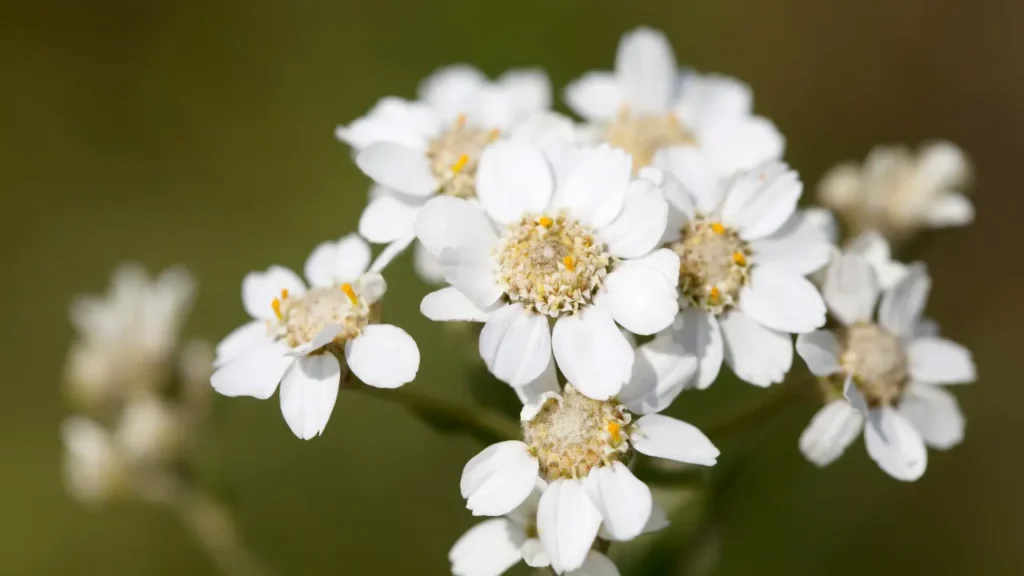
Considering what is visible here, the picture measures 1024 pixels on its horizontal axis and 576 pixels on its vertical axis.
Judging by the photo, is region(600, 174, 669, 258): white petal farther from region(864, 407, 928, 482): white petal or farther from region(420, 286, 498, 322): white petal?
region(864, 407, 928, 482): white petal

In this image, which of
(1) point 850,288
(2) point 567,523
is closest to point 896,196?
(1) point 850,288

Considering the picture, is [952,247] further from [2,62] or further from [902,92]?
[2,62]

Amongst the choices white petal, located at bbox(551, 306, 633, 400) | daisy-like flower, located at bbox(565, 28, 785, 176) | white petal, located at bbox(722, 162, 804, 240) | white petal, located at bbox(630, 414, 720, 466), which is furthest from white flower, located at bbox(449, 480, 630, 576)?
daisy-like flower, located at bbox(565, 28, 785, 176)

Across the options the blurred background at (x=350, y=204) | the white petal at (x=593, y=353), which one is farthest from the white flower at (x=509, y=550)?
the blurred background at (x=350, y=204)

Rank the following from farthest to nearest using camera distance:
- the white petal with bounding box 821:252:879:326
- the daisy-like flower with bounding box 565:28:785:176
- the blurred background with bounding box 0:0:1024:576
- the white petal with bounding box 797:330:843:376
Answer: the blurred background with bounding box 0:0:1024:576 → the daisy-like flower with bounding box 565:28:785:176 → the white petal with bounding box 821:252:879:326 → the white petal with bounding box 797:330:843:376

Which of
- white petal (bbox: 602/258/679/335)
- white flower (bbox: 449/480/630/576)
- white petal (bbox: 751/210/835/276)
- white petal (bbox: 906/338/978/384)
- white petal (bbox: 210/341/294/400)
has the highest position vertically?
white petal (bbox: 210/341/294/400)
